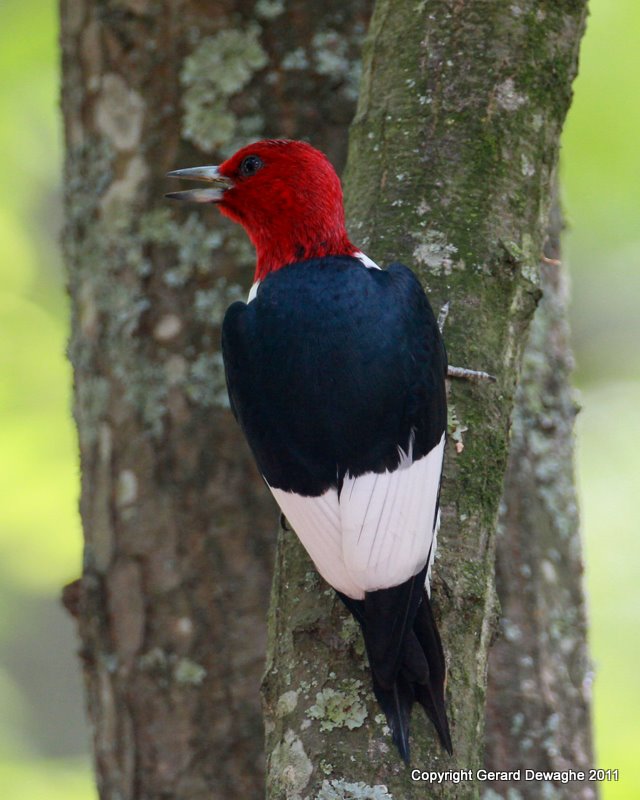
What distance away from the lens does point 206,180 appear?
9.46 ft

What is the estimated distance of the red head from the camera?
262 centimetres

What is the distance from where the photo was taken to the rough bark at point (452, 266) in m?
1.70

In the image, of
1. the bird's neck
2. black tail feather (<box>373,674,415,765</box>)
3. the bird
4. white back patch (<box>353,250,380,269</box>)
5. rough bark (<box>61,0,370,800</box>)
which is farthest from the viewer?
rough bark (<box>61,0,370,800</box>)

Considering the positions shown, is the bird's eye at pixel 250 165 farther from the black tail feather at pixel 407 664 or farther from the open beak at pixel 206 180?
the black tail feather at pixel 407 664

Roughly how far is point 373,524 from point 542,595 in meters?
1.05

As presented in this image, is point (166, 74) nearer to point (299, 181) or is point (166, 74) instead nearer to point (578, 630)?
point (299, 181)

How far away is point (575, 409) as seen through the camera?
3.02m

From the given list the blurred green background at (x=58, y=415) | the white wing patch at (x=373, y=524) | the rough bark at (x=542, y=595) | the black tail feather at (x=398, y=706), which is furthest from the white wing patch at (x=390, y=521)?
the blurred green background at (x=58, y=415)

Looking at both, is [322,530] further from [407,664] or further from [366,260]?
[366,260]

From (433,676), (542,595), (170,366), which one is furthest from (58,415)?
(433,676)

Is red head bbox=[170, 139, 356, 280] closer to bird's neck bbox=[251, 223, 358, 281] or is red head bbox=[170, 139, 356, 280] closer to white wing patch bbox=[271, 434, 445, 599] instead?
bird's neck bbox=[251, 223, 358, 281]

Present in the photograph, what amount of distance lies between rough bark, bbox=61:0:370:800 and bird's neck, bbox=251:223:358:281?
32 centimetres

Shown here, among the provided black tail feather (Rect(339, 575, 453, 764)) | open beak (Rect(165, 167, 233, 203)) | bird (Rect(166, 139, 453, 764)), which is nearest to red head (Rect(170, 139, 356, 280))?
open beak (Rect(165, 167, 233, 203))

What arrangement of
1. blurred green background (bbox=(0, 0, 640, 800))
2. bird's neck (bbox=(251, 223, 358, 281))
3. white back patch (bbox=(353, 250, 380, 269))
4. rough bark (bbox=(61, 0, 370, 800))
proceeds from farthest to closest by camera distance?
blurred green background (bbox=(0, 0, 640, 800)) < rough bark (bbox=(61, 0, 370, 800)) < bird's neck (bbox=(251, 223, 358, 281)) < white back patch (bbox=(353, 250, 380, 269))
